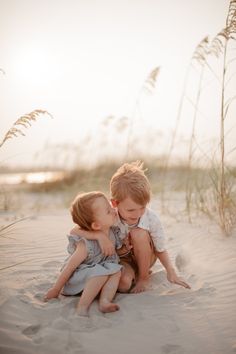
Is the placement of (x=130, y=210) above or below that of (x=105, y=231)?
above

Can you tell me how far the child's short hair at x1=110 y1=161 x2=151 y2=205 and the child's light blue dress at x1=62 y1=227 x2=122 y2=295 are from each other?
380 millimetres

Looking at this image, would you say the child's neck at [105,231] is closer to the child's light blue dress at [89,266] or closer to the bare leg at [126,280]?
the child's light blue dress at [89,266]

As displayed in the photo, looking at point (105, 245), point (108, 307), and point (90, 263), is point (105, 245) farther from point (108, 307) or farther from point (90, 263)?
point (108, 307)

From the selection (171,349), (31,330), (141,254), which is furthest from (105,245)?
(171,349)

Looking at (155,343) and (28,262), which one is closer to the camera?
(155,343)

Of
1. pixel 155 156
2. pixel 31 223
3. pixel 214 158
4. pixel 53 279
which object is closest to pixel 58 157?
pixel 155 156

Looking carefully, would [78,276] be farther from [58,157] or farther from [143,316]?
[58,157]

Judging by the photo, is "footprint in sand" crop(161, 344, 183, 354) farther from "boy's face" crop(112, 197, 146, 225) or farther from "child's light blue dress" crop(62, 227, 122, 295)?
"boy's face" crop(112, 197, 146, 225)

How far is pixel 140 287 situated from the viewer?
2.90m

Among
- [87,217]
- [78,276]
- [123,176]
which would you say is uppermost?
[123,176]

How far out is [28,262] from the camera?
3490mm

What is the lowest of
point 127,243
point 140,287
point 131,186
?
point 140,287

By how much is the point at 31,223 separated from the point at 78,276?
2.31m

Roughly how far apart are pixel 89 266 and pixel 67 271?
0.54ft
